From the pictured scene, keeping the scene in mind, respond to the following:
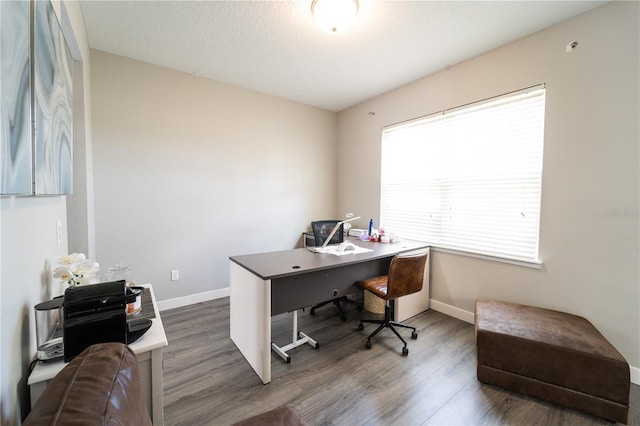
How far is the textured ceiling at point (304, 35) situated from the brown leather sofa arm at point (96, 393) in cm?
236

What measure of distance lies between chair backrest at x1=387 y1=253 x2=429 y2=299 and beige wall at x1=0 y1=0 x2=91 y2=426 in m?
2.11

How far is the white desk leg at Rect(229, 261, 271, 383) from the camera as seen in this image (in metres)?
1.87

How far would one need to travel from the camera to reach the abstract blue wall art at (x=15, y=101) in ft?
2.38

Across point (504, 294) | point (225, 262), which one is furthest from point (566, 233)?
point (225, 262)

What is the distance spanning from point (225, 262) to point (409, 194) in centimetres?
259

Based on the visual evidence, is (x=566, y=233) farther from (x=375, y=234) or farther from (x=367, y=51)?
(x=367, y=51)

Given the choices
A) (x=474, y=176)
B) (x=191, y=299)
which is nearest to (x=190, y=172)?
(x=191, y=299)

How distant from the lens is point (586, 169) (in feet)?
6.88

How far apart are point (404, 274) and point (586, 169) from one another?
5.45 ft

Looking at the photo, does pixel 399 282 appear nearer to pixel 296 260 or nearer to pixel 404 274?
pixel 404 274

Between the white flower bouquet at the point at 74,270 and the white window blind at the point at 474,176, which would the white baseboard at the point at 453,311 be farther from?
the white flower bouquet at the point at 74,270

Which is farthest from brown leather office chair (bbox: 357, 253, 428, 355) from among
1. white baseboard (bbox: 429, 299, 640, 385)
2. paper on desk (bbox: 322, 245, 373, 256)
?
white baseboard (bbox: 429, 299, 640, 385)

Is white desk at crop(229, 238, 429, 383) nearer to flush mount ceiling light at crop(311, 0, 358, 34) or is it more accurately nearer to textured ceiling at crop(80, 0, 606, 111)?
flush mount ceiling light at crop(311, 0, 358, 34)

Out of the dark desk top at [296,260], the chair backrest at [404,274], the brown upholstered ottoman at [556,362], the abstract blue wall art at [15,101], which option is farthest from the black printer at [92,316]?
the brown upholstered ottoman at [556,362]
